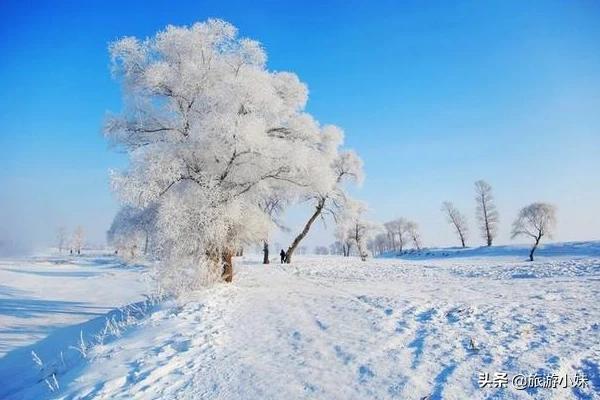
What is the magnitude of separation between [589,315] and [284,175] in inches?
400

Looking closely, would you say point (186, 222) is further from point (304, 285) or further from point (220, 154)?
point (304, 285)

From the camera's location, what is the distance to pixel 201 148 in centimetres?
1455

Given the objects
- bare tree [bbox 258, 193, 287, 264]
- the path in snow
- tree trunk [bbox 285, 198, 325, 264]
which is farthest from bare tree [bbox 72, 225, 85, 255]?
the path in snow

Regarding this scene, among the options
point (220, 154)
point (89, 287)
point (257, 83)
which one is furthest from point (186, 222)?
point (89, 287)

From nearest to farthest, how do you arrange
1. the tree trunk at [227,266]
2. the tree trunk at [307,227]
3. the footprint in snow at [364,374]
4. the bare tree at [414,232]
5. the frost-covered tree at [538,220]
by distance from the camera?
1. the footprint in snow at [364,374]
2. the tree trunk at [227,266]
3. the tree trunk at [307,227]
4. the frost-covered tree at [538,220]
5. the bare tree at [414,232]

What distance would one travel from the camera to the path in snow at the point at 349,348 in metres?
6.49

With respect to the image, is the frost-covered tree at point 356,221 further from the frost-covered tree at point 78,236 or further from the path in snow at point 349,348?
the frost-covered tree at point 78,236

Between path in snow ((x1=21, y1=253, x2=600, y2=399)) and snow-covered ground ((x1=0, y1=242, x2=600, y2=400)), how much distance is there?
1.0 inches

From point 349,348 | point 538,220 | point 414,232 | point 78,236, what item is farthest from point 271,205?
point 78,236

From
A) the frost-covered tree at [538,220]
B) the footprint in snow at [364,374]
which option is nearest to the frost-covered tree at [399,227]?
the frost-covered tree at [538,220]

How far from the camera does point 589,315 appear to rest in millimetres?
9281

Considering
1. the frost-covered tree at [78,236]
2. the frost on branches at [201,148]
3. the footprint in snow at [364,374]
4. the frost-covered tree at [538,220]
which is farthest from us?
the frost-covered tree at [78,236]

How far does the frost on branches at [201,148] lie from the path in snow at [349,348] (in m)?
2.82

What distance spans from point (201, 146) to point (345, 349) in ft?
30.1
